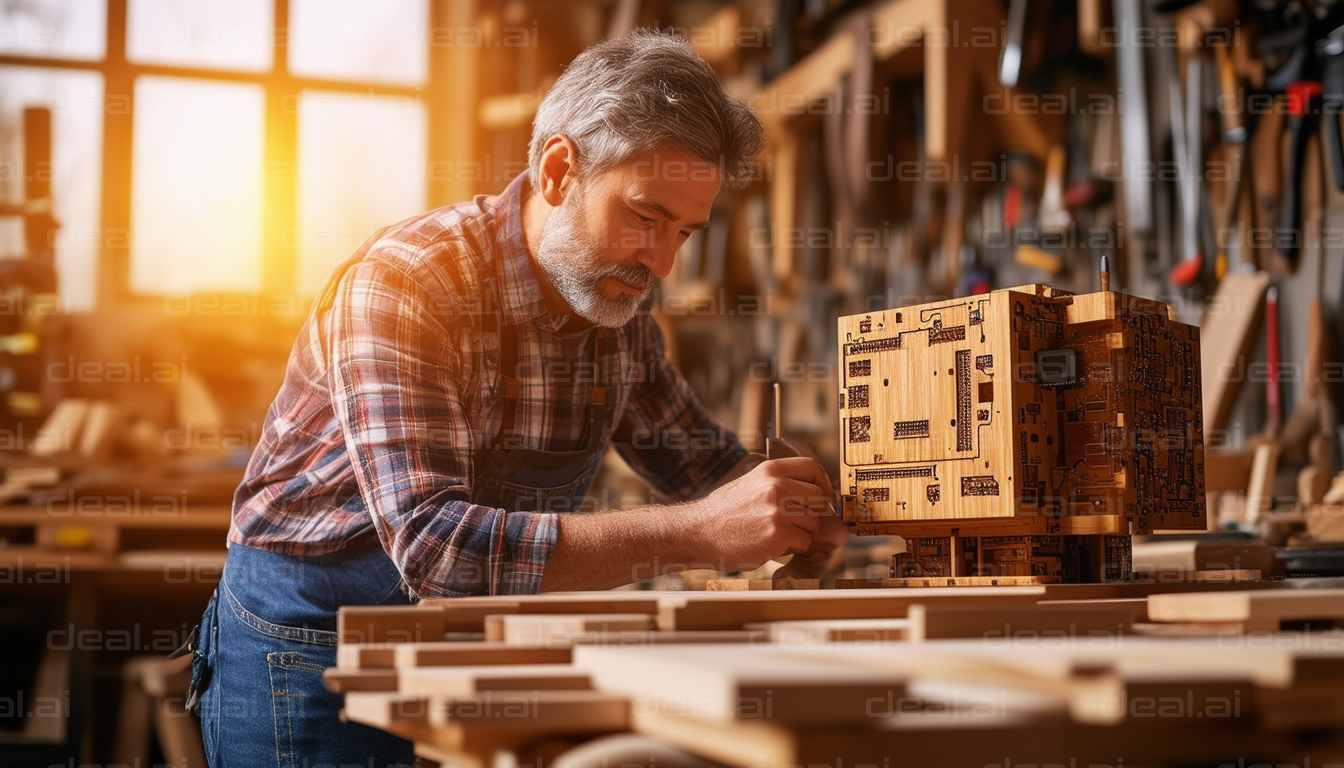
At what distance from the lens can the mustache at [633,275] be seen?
219 cm

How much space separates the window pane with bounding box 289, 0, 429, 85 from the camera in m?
6.92

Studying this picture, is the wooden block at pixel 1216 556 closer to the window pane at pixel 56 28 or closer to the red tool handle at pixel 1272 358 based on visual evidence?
the red tool handle at pixel 1272 358

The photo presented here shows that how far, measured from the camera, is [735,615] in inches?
57.8

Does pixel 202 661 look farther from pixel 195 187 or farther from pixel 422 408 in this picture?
pixel 195 187

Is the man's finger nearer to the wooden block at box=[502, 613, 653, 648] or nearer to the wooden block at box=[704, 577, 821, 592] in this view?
the wooden block at box=[704, 577, 821, 592]

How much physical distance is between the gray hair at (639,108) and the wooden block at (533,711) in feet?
4.16

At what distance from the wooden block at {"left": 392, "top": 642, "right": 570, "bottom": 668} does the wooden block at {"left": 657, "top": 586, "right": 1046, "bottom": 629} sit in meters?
0.20

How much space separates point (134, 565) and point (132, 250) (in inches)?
112

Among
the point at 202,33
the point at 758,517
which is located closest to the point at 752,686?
the point at 758,517

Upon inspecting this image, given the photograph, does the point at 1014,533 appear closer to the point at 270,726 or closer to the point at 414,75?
the point at 270,726

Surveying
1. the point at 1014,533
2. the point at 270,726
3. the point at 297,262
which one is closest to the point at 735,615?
the point at 1014,533

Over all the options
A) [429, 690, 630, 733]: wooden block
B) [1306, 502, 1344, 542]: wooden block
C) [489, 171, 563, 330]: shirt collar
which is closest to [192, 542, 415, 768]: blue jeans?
[489, 171, 563, 330]: shirt collar

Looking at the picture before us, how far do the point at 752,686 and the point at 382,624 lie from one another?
64 centimetres

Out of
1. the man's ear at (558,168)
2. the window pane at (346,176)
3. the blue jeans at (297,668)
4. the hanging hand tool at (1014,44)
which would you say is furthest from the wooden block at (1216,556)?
the window pane at (346,176)
